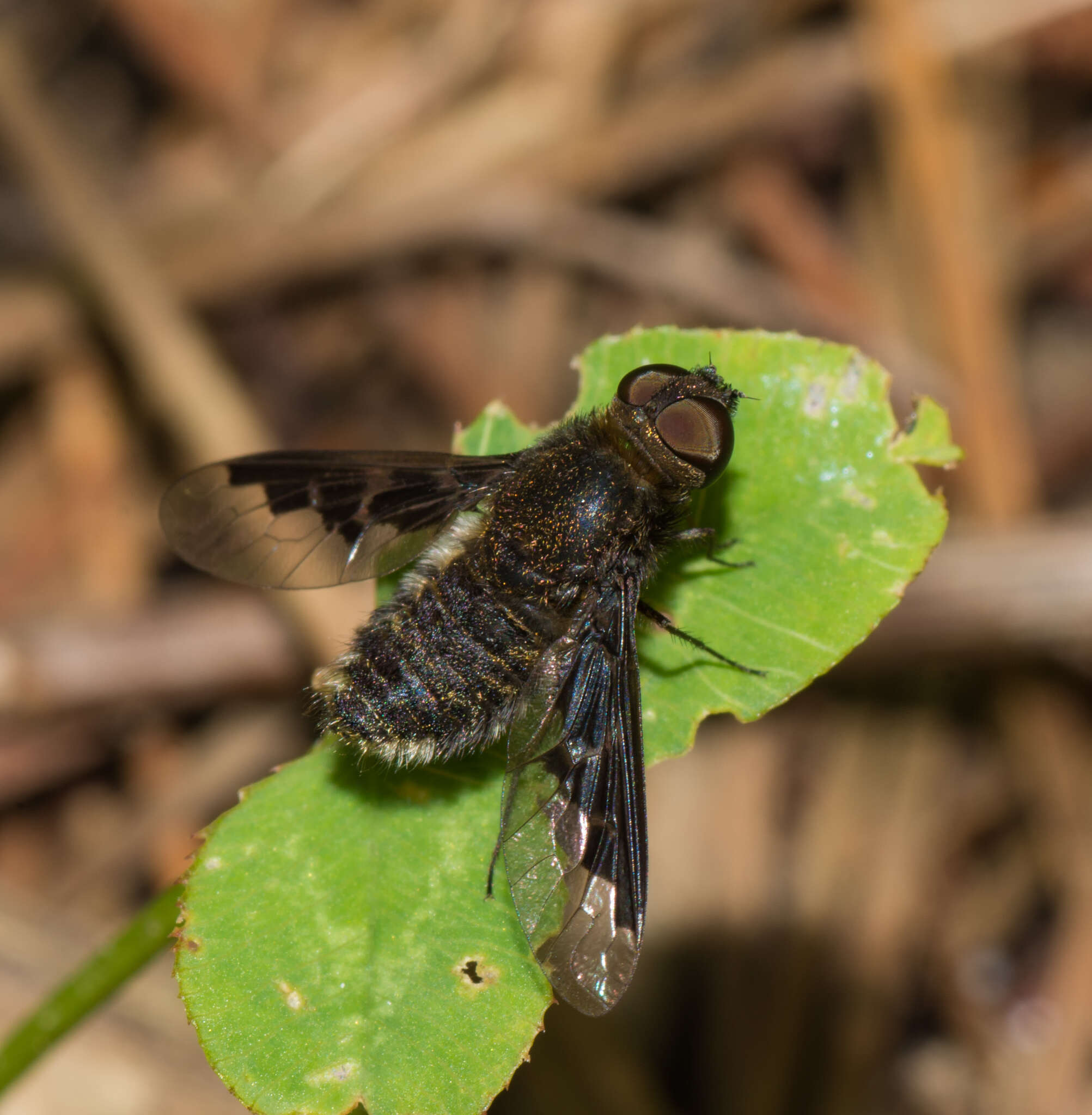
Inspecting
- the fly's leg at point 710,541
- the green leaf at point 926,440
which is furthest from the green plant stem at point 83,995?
the green leaf at point 926,440

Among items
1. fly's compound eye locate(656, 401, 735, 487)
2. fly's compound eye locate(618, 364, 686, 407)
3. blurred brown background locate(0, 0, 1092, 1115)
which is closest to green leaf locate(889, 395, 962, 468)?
fly's compound eye locate(656, 401, 735, 487)

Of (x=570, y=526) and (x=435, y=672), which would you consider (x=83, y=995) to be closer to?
(x=435, y=672)

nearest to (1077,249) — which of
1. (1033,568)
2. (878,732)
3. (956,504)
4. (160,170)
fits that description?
(956,504)

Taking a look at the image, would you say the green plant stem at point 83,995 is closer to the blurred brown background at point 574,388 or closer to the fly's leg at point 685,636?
the fly's leg at point 685,636

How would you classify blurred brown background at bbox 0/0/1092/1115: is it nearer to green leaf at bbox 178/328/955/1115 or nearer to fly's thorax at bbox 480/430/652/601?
fly's thorax at bbox 480/430/652/601

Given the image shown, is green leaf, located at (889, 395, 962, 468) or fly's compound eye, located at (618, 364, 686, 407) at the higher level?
fly's compound eye, located at (618, 364, 686, 407)

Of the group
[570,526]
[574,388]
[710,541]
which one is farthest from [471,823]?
[574,388]
